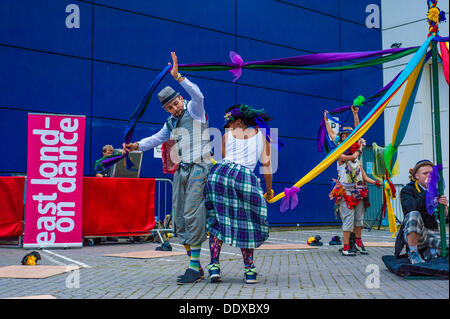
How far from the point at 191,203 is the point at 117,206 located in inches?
191

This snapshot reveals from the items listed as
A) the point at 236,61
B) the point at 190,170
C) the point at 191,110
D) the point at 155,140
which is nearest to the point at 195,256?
the point at 190,170

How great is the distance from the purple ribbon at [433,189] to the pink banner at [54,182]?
19.2ft

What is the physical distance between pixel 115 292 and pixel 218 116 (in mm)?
8992

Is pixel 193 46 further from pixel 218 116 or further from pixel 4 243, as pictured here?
pixel 4 243

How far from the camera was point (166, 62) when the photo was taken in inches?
490

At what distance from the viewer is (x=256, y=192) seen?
5129 mm

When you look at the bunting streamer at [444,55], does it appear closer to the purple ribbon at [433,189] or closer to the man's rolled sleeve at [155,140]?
the purple ribbon at [433,189]

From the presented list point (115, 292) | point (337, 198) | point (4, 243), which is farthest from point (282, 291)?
point (4, 243)

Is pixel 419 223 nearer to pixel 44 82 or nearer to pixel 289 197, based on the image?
pixel 289 197

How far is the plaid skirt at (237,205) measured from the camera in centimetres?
507

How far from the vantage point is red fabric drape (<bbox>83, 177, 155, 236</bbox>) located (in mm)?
9375

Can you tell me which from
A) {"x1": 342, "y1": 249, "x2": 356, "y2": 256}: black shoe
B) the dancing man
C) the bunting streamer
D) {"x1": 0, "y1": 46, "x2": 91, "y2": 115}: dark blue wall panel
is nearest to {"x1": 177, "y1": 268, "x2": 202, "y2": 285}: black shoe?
the dancing man

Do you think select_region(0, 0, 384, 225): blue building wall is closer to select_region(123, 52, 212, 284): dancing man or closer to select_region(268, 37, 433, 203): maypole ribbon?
select_region(123, 52, 212, 284): dancing man

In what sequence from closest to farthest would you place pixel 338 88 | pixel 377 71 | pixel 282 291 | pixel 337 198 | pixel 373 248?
pixel 282 291 < pixel 337 198 < pixel 373 248 < pixel 338 88 < pixel 377 71
